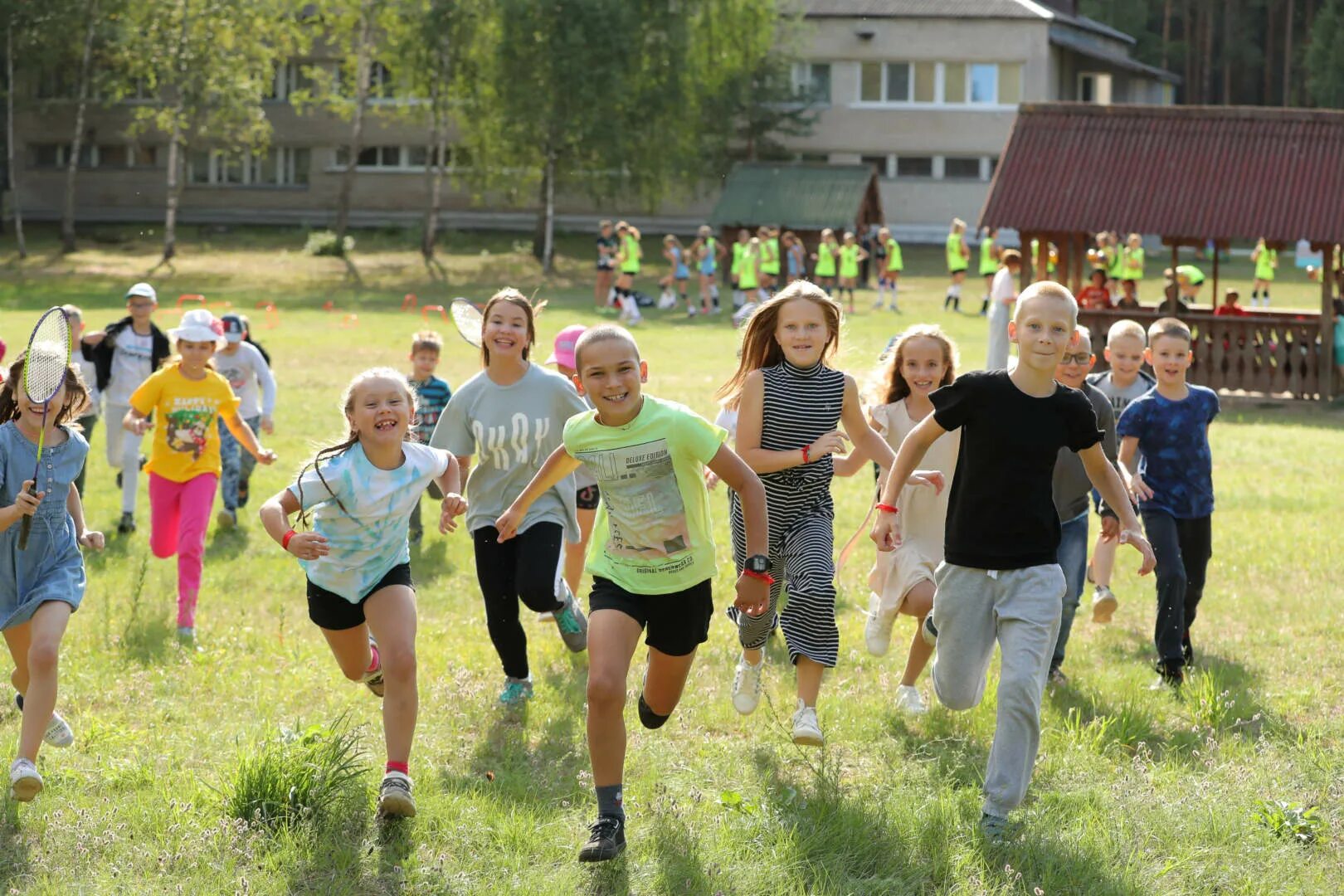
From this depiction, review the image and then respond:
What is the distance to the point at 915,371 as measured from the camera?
289 inches

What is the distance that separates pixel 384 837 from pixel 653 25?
143ft

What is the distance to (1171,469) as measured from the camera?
25.6 feet

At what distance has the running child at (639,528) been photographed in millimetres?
5398

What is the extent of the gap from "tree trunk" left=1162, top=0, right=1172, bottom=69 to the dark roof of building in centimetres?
4982

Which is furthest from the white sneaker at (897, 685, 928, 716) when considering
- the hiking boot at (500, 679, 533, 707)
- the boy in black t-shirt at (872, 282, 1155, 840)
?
the hiking boot at (500, 679, 533, 707)

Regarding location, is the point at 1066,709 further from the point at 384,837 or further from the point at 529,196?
the point at 529,196

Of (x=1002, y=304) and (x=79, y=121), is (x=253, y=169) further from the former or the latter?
(x=1002, y=304)

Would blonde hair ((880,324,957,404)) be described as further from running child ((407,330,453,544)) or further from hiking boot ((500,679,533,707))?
running child ((407,330,453,544))

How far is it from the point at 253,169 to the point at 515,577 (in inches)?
2283

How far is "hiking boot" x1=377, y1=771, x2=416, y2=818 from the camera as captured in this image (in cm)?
546

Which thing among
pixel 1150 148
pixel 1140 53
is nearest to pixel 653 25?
pixel 1150 148

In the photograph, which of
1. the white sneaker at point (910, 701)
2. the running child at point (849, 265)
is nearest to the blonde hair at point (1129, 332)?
the white sneaker at point (910, 701)

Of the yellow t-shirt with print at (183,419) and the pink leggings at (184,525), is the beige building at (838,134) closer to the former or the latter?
the yellow t-shirt with print at (183,419)

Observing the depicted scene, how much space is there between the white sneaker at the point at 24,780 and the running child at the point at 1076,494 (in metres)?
4.49
